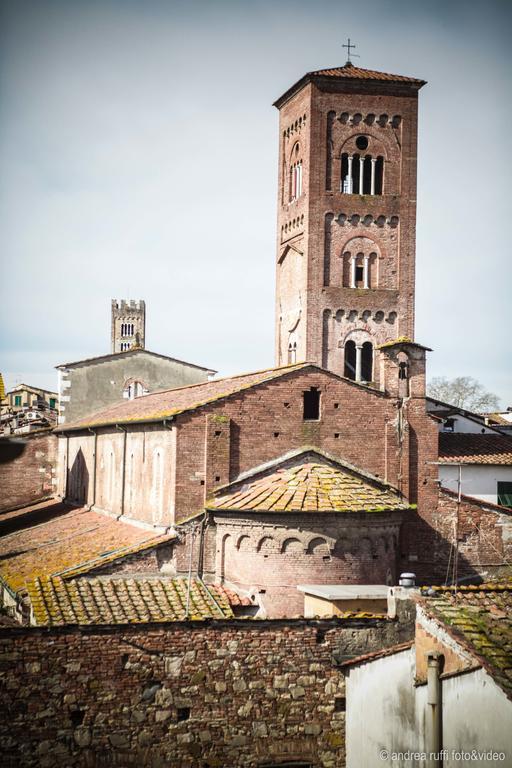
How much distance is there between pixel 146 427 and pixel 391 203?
1602cm

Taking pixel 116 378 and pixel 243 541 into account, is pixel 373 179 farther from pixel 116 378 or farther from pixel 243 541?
pixel 243 541

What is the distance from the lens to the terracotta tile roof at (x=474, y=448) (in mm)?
34938

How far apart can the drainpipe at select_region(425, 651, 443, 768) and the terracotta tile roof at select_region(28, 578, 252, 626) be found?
6075 millimetres

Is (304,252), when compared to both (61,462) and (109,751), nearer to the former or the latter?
(61,462)

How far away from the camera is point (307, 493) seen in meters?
24.6

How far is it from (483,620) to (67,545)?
16.2 meters

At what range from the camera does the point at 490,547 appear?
1127 inches

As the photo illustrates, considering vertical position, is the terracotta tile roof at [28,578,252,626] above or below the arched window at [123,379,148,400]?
below

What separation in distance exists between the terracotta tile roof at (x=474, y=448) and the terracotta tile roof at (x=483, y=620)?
15.4 metres

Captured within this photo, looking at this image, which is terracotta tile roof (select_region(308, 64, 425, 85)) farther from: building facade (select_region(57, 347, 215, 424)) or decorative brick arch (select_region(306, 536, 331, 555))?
decorative brick arch (select_region(306, 536, 331, 555))

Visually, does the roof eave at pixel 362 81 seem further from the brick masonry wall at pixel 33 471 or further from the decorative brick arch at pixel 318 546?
the decorative brick arch at pixel 318 546

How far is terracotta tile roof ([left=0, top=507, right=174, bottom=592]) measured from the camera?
25422 millimetres

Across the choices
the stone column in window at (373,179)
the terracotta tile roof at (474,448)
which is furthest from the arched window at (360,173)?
the terracotta tile roof at (474,448)

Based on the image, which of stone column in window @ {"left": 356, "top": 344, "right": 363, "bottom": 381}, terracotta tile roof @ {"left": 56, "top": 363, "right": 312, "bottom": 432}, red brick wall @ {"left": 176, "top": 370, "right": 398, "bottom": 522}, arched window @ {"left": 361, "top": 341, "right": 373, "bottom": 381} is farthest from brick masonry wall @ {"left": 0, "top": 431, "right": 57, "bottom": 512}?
red brick wall @ {"left": 176, "top": 370, "right": 398, "bottom": 522}
